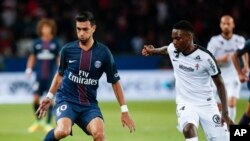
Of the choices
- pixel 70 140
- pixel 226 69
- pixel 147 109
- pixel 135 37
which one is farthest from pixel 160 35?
pixel 70 140

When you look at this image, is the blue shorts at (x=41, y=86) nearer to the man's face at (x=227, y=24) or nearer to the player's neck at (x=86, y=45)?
the man's face at (x=227, y=24)

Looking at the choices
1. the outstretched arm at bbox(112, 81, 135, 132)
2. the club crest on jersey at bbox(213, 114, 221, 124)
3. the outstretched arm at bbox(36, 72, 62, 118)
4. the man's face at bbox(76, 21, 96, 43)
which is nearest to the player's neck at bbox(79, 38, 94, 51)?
the man's face at bbox(76, 21, 96, 43)

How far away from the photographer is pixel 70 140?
514 inches

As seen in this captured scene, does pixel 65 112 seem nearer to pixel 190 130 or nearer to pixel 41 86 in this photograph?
pixel 190 130

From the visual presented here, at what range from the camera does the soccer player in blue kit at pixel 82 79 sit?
9352 millimetres

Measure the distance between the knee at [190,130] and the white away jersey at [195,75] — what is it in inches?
16.3

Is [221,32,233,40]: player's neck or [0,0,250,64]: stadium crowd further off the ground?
[0,0,250,64]: stadium crowd

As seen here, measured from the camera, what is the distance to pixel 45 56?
15.8 m

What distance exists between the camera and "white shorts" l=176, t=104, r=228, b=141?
30.6 ft

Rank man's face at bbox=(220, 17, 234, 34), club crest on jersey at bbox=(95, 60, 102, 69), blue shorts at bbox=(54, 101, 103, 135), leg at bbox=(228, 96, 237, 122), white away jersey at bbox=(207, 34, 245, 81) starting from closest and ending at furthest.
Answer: blue shorts at bbox=(54, 101, 103, 135) → club crest on jersey at bbox=(95, 60, 102, 69) → man's face at bbox=(220, 17, 234, 34) → white away jersey at bbox=(207, 34, 245, 81) → leg at bbox=(228, 96, 237, 122)

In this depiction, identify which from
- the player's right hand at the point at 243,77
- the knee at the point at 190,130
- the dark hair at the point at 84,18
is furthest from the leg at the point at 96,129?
the player's right hand at the point at 243,77

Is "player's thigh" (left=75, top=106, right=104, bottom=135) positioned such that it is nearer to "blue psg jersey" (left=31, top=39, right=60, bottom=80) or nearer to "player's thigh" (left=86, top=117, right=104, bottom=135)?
"player's thigh" (left=86, top=117, right=104, bottom=135)

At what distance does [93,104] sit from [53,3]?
1462 cm

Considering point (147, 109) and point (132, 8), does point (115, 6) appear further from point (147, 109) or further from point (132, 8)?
point (147, 109)
